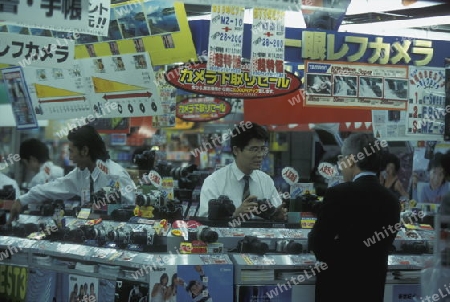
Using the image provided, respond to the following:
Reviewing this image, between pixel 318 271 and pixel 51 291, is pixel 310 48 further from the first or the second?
pixel 51 291

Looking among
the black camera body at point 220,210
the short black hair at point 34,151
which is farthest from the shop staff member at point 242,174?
the short black hair at point 34,151

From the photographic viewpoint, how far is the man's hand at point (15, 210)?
5.33 meters

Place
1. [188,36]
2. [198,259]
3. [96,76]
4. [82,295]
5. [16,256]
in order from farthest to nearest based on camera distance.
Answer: [96,76]
[188,36]
[16,256]
[82,295]
[198,259]

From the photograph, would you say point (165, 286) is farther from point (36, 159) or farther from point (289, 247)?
point (36, 159)

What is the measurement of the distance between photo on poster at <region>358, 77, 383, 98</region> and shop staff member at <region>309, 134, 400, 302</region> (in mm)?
1849

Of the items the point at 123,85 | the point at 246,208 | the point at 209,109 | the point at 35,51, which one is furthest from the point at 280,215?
the point at 209,109

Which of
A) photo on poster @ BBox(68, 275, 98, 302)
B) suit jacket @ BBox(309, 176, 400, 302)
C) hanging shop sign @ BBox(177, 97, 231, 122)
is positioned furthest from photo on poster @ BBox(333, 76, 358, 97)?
hanging shop sign @ BBox(177, 97, 231, 122)

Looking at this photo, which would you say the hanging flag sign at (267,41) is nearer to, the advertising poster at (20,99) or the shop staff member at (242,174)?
the shop staff member at (242,174)

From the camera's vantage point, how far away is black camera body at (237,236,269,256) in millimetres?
4145

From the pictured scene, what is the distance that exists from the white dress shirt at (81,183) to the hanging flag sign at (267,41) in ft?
5.43

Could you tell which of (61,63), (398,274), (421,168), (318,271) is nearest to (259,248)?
(318,271)

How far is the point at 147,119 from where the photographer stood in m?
9.37

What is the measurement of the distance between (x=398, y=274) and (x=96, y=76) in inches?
132

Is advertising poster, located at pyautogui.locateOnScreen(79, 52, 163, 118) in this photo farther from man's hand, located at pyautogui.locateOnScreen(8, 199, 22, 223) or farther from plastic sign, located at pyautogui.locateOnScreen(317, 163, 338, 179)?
plastic sign, located at pyautogui.locateOnScreen(317, 163, 338, 179)
